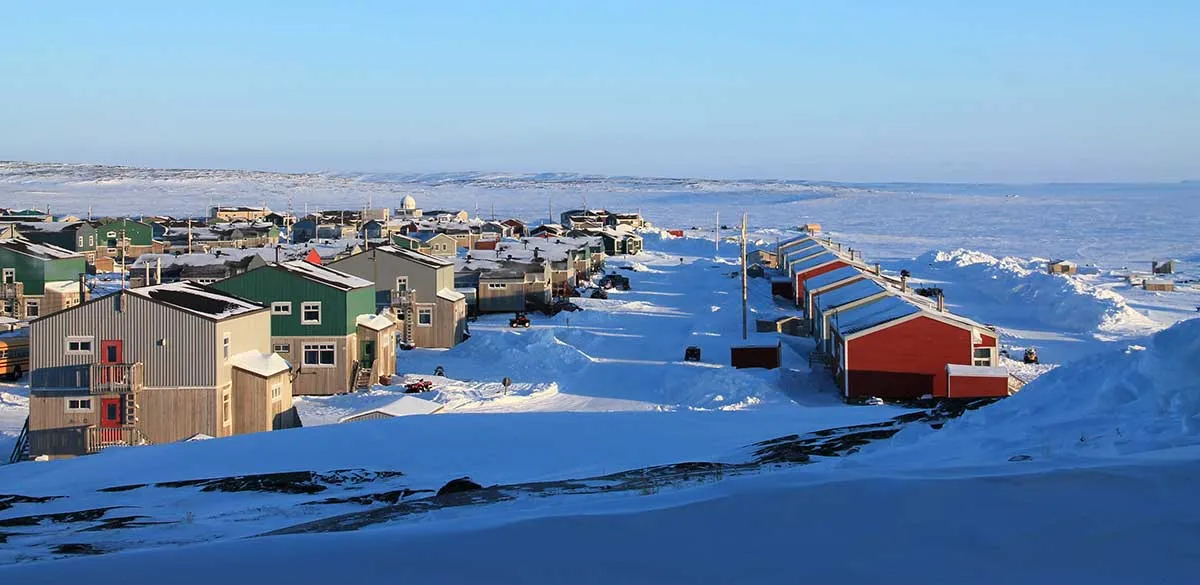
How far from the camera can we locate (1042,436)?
10.3 meters

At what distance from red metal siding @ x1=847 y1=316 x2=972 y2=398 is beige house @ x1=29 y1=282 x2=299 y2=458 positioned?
13.8 meters

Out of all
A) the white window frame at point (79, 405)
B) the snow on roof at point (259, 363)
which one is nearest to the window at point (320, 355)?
the snow on roof at point (259, 363)

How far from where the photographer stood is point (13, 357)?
93.7 feet

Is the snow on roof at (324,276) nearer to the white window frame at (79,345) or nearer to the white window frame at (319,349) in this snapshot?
the white window frame at (319,349)

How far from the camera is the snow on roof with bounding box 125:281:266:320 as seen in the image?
21.2 metres

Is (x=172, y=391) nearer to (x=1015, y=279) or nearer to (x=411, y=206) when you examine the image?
(x=1015, y=279)

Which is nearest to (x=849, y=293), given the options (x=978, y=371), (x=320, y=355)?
(x=978, y=371)

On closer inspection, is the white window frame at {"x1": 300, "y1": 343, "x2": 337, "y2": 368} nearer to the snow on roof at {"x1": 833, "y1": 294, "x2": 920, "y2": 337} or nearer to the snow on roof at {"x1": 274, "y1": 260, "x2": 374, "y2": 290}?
the snow on roof at {"x1": 274, "y1": 260, "x2": 374, "y2": 290}

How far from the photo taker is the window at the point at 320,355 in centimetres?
2780

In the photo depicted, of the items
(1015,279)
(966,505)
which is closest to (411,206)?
(1015,279)

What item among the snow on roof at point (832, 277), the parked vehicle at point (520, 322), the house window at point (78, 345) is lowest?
the parked vehicle at point (520, 322)

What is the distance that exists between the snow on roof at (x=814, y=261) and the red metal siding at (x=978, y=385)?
24550 mm

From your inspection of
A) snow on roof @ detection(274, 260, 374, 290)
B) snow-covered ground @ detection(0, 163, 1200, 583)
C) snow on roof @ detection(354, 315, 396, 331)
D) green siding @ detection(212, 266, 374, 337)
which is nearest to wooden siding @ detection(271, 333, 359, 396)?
green siding @ detection(212, 266, 374, 337)

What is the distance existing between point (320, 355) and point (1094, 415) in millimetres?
20260
